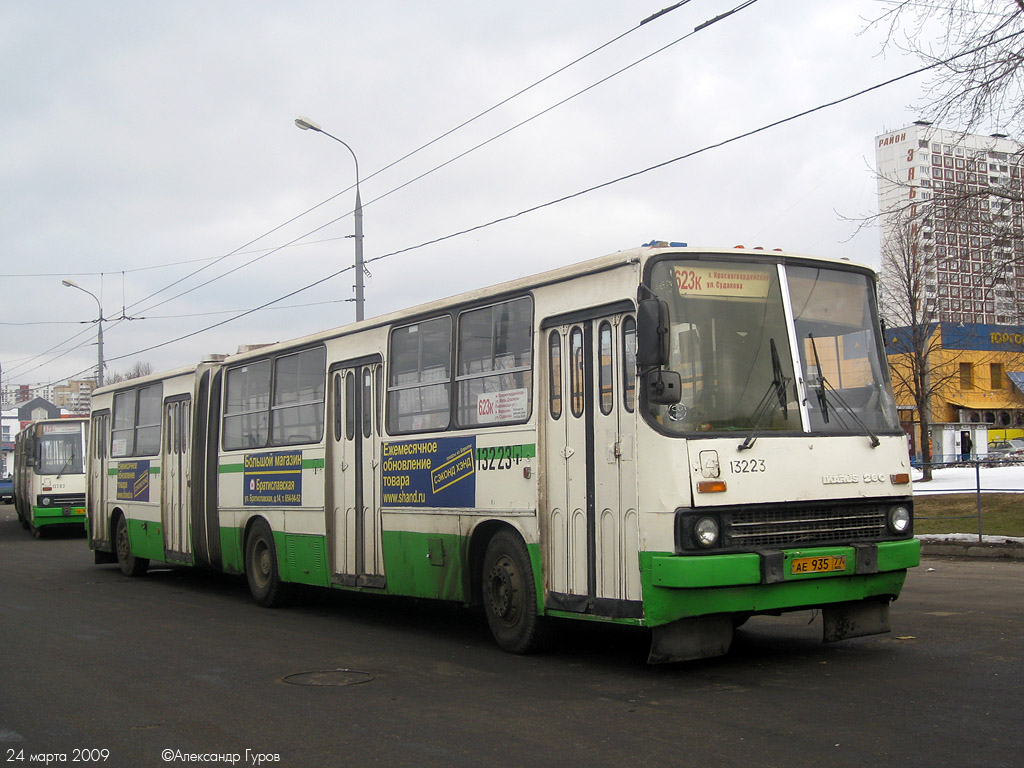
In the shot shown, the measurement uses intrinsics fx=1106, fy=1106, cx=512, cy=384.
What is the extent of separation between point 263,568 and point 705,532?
7.53 metres

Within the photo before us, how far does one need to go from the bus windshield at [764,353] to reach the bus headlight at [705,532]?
626 mm

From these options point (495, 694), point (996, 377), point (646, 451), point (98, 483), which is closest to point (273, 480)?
point (495, 694)

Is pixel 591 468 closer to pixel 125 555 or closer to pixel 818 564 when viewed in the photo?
pixel 818 564

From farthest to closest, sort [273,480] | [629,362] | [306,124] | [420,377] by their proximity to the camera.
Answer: [306,124], [273,480], [420,377], [629,362]

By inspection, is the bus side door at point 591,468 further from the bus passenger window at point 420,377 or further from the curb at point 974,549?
the curb at point 974,549

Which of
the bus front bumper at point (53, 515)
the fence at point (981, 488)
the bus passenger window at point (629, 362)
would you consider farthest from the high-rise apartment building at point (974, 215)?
the bus front bumper at point (53, 515)

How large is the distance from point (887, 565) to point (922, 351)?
1114 inches

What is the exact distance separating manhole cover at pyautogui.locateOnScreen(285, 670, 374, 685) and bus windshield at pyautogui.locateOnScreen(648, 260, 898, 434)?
2.94 meters

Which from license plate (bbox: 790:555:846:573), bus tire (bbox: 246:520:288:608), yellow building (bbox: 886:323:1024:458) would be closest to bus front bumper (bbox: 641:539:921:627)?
license plate (bbox: 790:555:846:573)

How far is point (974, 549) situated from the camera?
1644 centimetres

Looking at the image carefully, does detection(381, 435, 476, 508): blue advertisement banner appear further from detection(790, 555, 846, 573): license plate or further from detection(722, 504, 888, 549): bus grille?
detection(790, 555, 846, 573): license plate

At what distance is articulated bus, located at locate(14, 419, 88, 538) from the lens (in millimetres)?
28688

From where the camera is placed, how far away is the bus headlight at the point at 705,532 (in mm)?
7453

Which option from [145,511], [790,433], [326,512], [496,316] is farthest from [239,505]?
[790,433]
